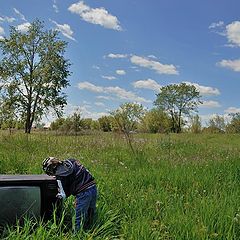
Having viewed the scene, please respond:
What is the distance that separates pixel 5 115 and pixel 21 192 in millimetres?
36201

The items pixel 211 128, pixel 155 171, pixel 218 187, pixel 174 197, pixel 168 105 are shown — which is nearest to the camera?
pixel 174 197

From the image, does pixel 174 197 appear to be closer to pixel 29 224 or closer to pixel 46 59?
pixel 29 224

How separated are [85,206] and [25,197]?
2.33 feet

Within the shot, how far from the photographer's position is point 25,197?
3771mm

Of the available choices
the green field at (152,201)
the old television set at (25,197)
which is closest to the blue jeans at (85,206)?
the green field at (152,201)

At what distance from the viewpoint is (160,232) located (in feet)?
12.6

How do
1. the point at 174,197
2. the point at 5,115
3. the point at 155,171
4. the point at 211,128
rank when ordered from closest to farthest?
the point at 174,197, the point at 155,171, the point at 5,115, the point at 211,128

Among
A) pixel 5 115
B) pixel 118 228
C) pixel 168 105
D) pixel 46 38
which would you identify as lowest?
pixel 118 228

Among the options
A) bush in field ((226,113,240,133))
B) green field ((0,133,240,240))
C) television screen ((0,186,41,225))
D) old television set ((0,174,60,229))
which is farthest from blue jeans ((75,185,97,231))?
bush in field ((226,113,240,133))

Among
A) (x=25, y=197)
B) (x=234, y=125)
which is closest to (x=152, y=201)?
(x=25, y=197)

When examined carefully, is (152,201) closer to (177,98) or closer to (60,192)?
(60,192)

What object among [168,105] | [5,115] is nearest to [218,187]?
[5,115]

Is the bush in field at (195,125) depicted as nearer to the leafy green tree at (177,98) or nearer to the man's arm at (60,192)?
the leafy green tree at (177,98)

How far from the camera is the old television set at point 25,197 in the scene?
3.74 meters
